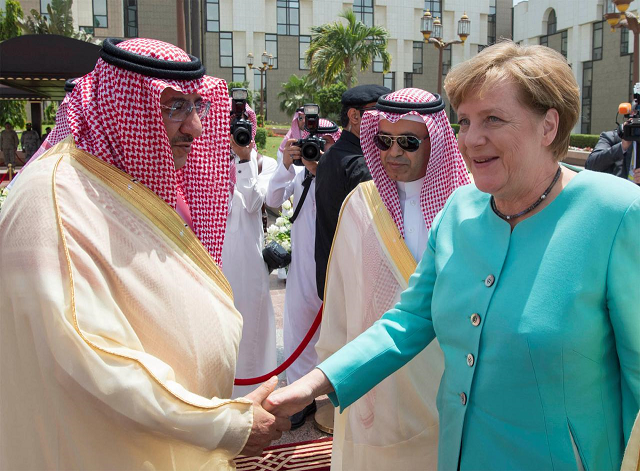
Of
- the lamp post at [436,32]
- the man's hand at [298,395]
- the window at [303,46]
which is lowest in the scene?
the man's hand at [298,395]

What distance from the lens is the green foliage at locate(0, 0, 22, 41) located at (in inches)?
1172

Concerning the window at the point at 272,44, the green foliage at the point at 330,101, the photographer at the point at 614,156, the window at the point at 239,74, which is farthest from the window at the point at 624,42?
the photographer at the point at 614,156

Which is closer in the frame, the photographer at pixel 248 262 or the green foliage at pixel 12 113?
the photographer at pixel 248 262

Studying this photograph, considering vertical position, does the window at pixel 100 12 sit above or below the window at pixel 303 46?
above

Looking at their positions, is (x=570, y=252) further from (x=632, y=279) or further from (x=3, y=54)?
(x=3, y=54)

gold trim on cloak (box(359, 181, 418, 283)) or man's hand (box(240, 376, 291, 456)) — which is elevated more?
gold trim on cloak (box(359, 181, 418, 283))

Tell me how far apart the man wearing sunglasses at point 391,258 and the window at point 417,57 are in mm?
56662

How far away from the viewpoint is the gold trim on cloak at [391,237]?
2.97 metres

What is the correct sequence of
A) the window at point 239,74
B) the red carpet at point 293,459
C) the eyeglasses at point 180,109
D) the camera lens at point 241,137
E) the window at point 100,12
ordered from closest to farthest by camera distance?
the eyeglasses at point 180,109 < the red carpet at point 293,459 < the camera lens at point 241,137 < the window at point 100,12 < the window at point 239,74

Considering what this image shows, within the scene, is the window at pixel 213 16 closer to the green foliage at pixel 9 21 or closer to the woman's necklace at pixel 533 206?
the green foliage at pixel 9 21

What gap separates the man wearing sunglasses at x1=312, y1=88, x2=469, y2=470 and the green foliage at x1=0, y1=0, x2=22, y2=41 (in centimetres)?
3144

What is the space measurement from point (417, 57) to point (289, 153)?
55.6 m

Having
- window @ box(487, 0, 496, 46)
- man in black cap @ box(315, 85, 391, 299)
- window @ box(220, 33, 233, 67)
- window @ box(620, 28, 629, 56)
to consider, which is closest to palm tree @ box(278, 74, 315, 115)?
window @ box(220, 33, 233, 67)

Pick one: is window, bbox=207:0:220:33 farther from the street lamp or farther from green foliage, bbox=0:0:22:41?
the street lamp
